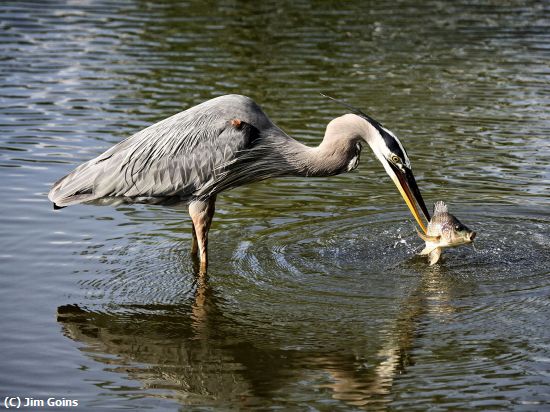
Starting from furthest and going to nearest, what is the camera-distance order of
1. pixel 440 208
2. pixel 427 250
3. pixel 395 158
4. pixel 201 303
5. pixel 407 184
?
pixel 427 250, pixel 440 208, pixel 407 184, pixel 395 158, pixel 201 303

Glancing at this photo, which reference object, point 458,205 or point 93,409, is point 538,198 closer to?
point 458,205

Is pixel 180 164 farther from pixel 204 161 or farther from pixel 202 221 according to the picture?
pixel 202 221

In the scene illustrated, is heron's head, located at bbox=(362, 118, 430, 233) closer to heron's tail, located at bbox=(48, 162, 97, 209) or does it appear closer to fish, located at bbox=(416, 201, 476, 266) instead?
fish, located at bbox=(416, 201, 476, 266)

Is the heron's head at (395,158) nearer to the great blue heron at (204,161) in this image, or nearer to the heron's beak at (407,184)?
the heron's beak at (407,184)

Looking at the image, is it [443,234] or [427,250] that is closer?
[443,234]

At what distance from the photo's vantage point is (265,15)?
67.5ft

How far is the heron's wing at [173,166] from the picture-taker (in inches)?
344

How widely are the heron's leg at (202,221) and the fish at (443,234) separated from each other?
1.81 m

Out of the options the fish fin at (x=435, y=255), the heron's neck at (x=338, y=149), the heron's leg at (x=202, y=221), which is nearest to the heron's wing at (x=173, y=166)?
the heron's leg at (x=202, y=221)

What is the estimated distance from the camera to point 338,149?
8664 mm

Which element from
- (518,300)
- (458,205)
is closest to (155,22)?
(458,205)

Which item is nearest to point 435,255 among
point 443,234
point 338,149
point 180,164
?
point 443,234

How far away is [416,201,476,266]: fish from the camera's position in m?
8.25

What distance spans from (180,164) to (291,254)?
49.3 inches
